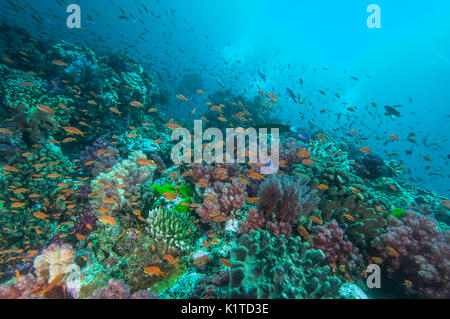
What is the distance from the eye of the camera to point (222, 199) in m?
4.43

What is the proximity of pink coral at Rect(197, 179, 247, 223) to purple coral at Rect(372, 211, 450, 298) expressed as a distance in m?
3.06

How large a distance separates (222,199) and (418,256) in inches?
160

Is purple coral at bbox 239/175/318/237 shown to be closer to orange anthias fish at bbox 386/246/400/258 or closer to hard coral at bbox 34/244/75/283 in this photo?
orange anthias fish at bbox 386/246/400/258

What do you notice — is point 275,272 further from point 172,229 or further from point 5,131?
point 5,131

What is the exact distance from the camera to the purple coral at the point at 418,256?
3271mm

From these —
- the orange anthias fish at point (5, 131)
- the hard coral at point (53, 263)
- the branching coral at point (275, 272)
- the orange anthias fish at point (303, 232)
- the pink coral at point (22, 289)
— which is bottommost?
the pink coral at point (22, 289)

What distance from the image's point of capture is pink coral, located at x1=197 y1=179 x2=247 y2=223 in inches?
169

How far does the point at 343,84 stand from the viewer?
301ft

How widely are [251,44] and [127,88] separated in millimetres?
98118

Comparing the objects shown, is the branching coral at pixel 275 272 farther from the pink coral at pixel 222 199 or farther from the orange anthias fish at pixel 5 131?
the orange anthias fish at pixel 5 131

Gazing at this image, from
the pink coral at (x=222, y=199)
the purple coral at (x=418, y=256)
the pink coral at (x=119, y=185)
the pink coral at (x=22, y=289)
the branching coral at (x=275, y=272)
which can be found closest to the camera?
the branching coral at (x=275, y=272)

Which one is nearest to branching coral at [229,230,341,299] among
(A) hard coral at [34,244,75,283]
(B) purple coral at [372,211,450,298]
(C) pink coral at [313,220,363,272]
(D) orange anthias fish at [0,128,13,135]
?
(C) pink coral at [313,220,363,272]

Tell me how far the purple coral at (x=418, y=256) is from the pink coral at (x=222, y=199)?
120 inches

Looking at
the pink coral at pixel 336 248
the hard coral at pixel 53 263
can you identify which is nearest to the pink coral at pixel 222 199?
the pink coral at pixel 336 248
